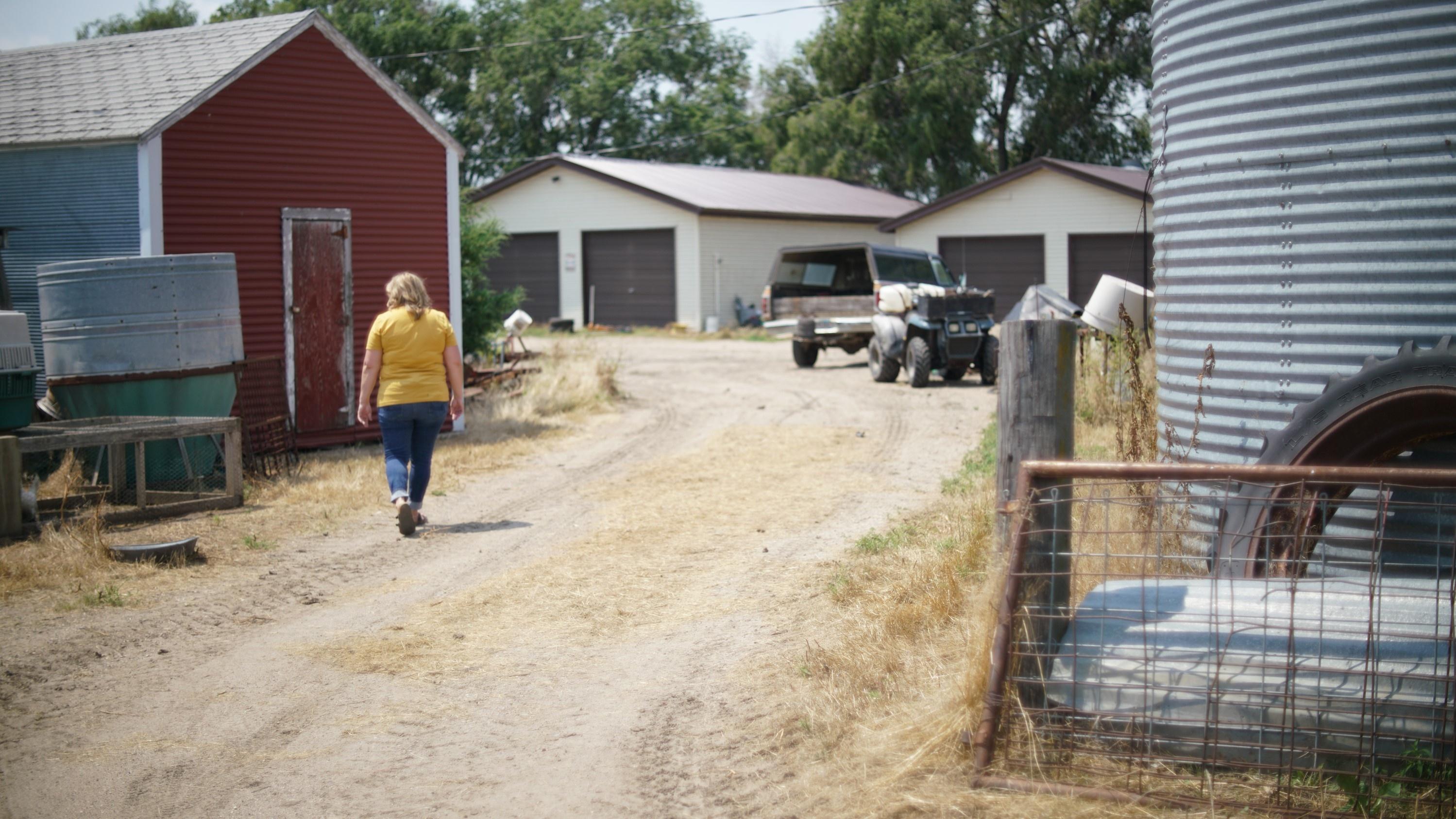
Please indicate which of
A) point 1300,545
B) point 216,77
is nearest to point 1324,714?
point 1300,545

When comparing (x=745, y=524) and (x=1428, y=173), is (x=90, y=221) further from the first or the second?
(x=1428, y=173)

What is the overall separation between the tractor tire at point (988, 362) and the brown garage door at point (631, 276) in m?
15.8

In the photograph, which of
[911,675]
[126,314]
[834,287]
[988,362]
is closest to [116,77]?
[126,314]

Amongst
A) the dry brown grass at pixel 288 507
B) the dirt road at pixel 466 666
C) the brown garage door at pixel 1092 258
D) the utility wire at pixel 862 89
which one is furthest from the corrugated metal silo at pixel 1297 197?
the utility wire at pixel 862 89

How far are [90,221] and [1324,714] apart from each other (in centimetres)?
1116

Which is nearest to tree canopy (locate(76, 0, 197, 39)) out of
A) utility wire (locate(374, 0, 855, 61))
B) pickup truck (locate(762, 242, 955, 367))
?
utility wire (locate(374, 0, 855, 61))

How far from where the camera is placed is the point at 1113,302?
10516 millimetres

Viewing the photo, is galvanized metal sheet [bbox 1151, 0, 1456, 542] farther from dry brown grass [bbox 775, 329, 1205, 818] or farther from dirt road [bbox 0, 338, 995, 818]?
dirt road [bbox 0, 338, 995, 818]

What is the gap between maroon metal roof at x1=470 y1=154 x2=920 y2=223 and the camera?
33.0 meters

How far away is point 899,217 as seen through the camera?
34.4 m

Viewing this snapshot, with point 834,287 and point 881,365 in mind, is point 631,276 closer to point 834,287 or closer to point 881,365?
point 834,287

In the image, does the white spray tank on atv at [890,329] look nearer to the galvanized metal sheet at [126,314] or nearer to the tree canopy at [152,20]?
the galvanized metal sheet at [126,314]

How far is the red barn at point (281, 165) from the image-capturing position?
38.5 feet

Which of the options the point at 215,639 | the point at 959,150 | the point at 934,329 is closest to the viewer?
the point at 215,639
